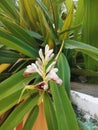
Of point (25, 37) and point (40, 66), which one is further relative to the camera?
point (25, 37)

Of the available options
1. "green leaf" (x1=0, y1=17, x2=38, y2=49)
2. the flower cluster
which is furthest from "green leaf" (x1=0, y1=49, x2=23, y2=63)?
the flower cluster

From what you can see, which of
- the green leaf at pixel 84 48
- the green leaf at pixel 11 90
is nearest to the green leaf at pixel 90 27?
the green leaf at pixel 84 48

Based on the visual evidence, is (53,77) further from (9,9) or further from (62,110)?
(9,9)

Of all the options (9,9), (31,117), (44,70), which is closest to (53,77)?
(44,70)

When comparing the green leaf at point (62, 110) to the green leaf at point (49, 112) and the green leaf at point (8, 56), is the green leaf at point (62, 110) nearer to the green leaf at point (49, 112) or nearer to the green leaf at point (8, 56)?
the green leaf at point (49, 112)

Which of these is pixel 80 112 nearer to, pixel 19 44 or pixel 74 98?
pixel 74 98

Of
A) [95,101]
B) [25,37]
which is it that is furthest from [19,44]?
[95,101]
